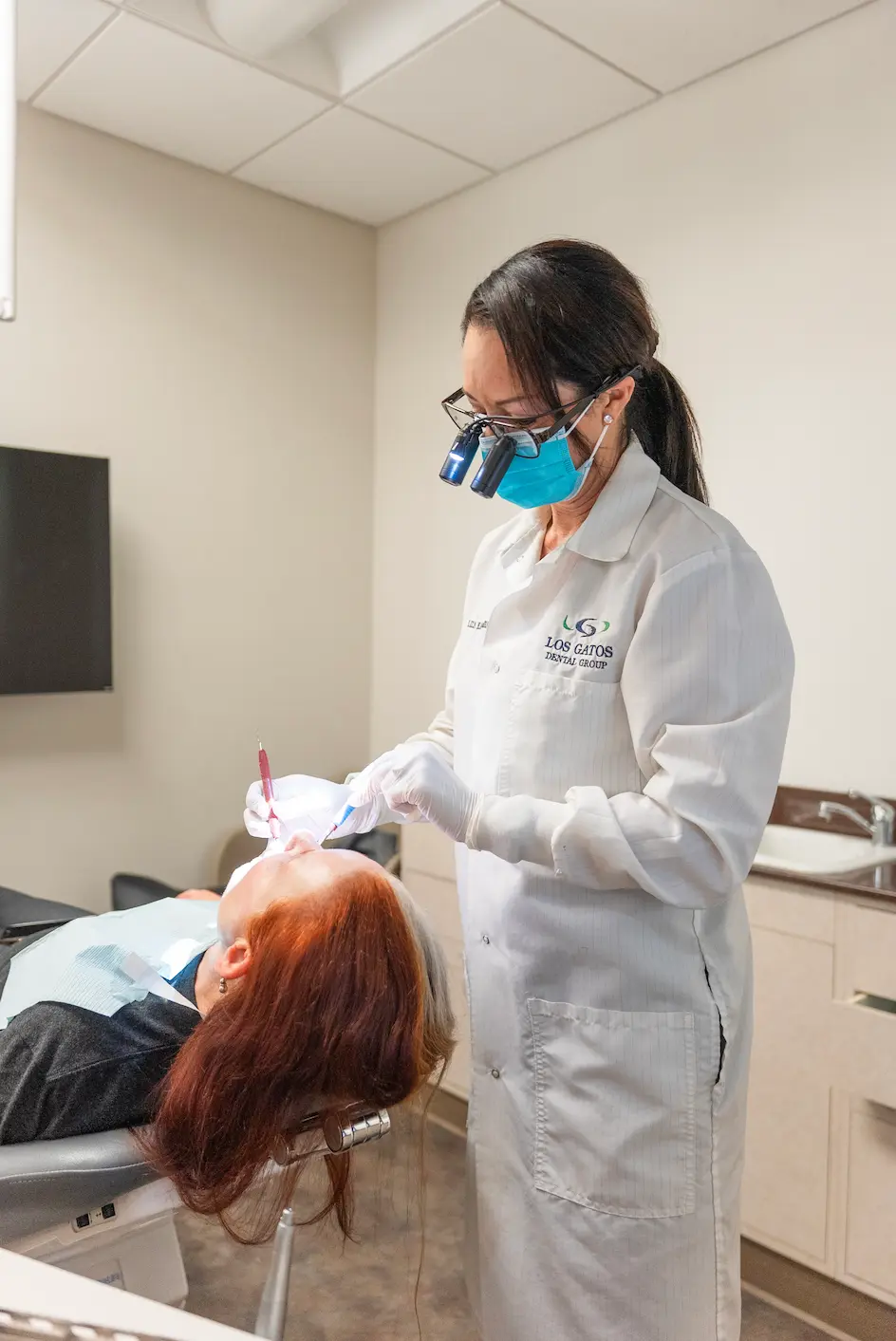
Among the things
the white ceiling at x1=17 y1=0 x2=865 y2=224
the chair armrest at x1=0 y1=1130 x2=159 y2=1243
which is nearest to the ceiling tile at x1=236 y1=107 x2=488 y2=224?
the white ceiling at x1=17 y1=0 x2=865 y2=224

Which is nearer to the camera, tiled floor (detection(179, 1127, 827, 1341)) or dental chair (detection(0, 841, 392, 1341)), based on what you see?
dental chair (detection(0, 841, 392, 1341))

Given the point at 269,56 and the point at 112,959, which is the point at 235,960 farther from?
the point at 269,56

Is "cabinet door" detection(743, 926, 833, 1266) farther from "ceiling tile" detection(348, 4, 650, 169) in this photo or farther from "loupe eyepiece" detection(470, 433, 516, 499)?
"ceiling tile" detection(348, 4, 650, 169)

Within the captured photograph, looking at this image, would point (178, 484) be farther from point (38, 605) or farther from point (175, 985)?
point (175, 985)

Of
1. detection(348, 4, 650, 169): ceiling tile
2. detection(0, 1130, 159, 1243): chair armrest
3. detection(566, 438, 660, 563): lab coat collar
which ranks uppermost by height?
detection(348, 4, 650, 169): ceiling tile

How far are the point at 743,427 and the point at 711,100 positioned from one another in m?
0.78

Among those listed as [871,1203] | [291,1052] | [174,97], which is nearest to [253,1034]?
[291,1052]

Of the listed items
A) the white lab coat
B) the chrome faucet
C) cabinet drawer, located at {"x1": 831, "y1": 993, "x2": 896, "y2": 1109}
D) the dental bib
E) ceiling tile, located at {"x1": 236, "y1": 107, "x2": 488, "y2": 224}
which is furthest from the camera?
ceiling tile, located at {"x1": 236, "y1": 107, "x2": 488, "y2": 224}

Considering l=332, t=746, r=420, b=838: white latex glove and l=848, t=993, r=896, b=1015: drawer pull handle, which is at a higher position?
l=332, t=746, r=420, b=838: white latex glove

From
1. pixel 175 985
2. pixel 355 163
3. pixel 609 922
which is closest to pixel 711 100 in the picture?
pixel 355 163

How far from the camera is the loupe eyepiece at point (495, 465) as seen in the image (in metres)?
1.26

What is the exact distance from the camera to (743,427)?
8.17ft

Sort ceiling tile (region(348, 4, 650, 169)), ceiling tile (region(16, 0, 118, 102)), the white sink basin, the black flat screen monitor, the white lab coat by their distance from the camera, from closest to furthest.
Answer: the white lab coat, the white sink basin, ceiling tile (region(16, 0, 118, 102)), ceiling tile (region(348, 4, 650, 169)), the black flat screen monitor

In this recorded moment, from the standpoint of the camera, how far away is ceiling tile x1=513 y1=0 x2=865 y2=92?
2.25m
